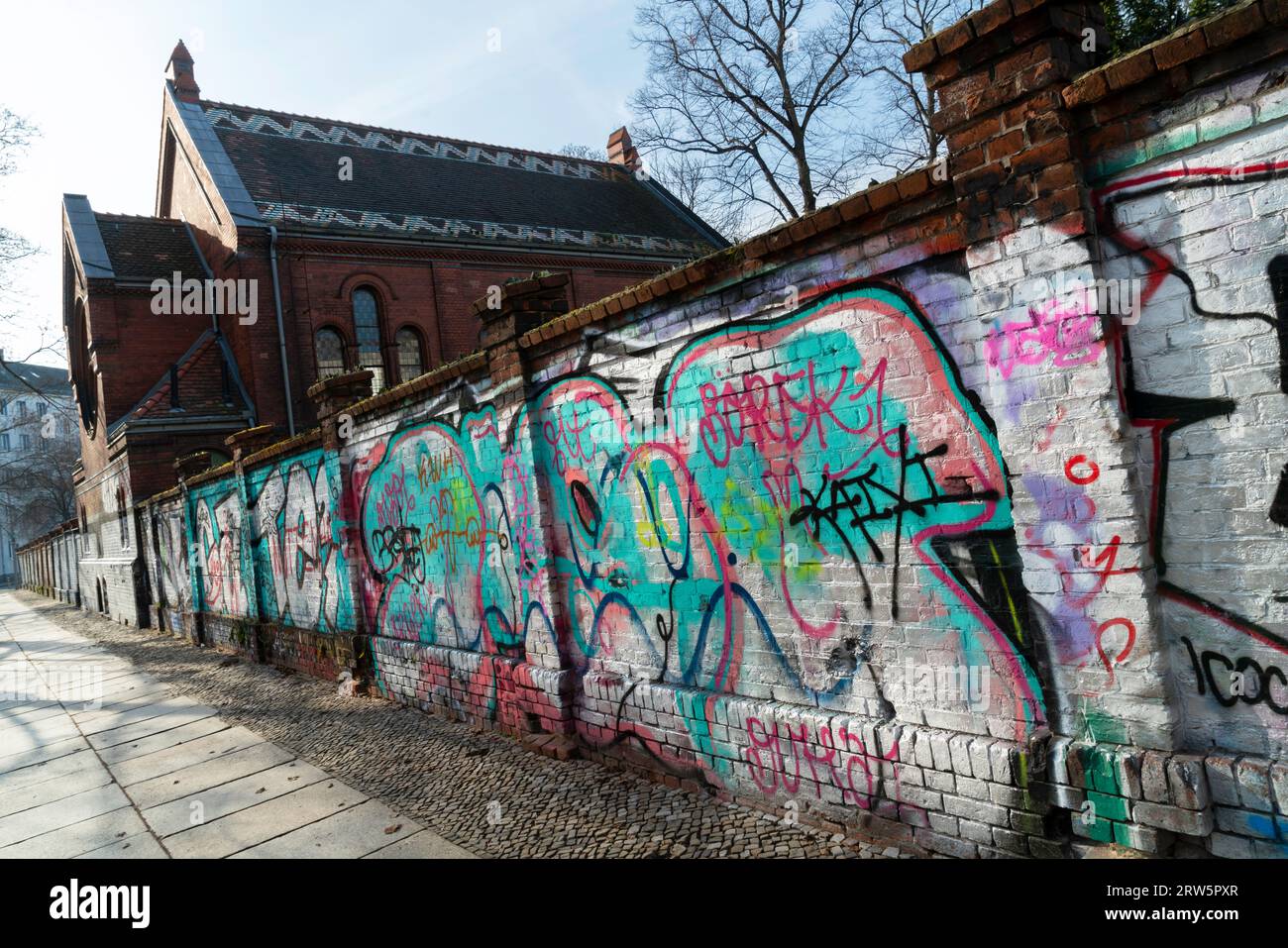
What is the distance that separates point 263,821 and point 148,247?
21376mm

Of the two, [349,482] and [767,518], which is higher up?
[349,482]

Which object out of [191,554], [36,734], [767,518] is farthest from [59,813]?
[191,554]

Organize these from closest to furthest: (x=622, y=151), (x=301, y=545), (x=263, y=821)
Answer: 1. (x=263, y=821)
2. (x=301, y=545)
3. (x=622, y=151)

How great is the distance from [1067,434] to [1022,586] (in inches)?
24.8

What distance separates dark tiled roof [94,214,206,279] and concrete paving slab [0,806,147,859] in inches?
737

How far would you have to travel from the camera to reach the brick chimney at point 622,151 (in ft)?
96.2

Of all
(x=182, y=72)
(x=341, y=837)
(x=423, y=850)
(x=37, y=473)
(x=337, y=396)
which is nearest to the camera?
(x=423, y=850)

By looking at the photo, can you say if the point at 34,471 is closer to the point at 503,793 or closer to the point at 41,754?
the point at 41,754

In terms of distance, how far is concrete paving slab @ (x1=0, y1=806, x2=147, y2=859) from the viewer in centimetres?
549

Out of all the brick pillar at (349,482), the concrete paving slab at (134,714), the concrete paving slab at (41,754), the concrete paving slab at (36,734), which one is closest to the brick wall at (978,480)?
the brick pillar at (349,482)

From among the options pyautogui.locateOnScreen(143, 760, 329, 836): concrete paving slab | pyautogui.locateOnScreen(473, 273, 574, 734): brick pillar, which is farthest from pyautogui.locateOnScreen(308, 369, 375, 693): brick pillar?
pyautogui.locateOnScreen(473, 273, 574, 734): brick pillar

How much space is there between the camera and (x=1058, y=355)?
10.1 ft

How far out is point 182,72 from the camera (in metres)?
22.1

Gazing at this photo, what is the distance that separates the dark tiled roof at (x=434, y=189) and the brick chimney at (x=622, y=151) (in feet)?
7.60
